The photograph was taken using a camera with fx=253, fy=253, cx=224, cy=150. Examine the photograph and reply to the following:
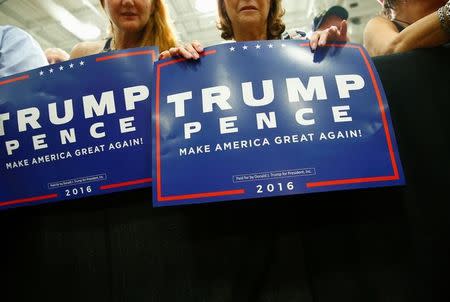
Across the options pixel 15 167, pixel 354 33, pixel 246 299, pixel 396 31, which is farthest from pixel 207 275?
pixel 354 33

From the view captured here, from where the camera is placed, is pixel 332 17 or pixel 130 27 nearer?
pixel 130 27

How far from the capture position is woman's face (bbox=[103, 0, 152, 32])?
85cm

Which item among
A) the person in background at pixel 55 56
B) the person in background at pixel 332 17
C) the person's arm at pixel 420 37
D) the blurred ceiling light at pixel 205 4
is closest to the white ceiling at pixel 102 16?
the blurred ceiling light at pixel 205 4

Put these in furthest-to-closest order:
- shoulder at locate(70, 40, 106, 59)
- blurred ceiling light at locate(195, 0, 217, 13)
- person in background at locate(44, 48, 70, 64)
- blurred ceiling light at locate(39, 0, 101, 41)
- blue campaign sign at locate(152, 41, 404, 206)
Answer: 1. blurred ceiling light at locate(195, 0, 217, 13)
2. blurred ceiling light at locate(39, 0, 101, 41)
3. person in background at locate(44, 48, 70, 64)
4. shoulder at locate(70, 40, 106, 59)
5. blue campaign sign at locate(152, 41, 404, 206)

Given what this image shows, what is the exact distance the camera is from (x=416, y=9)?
813 millimetres

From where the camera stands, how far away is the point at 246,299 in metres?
0.47

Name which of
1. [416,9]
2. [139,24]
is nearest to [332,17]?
[416,9]

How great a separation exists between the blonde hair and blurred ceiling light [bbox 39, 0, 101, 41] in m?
4.55

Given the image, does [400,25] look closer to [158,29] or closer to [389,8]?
[389,8]

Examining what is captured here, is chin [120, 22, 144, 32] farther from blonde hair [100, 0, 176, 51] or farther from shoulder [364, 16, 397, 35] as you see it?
shoulder [364, 16, 397, 35]

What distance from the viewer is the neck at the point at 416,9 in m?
0.79

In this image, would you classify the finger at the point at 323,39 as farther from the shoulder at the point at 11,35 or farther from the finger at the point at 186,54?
the shoulder at the point at 11,35

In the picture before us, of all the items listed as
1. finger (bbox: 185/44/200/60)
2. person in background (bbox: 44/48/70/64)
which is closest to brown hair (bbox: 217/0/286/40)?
finger (bbox: 185/44/200/60)

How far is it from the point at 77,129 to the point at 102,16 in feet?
17.8
